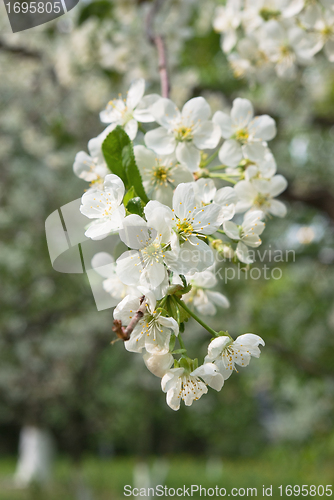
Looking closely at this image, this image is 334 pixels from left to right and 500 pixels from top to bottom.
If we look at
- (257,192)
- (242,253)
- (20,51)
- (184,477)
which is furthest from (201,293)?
(184,477)

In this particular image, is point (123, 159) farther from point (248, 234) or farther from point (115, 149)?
point (248, 234)

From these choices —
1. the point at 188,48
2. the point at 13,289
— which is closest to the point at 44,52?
the point at 188,48

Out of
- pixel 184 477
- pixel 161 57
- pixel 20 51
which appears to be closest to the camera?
pixel 161 57

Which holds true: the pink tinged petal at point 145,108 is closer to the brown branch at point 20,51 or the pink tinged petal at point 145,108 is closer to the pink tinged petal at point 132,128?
the pink tinged petal at point 132,128

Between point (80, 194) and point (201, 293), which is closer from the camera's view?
point (201, 293)

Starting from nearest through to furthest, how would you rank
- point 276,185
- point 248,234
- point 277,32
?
point 248,234, point 276,185, point 277,32

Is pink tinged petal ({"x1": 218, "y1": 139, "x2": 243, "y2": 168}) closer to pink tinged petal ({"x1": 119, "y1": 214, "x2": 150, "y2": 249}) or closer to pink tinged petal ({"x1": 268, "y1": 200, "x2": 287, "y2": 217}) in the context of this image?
pink tinged petal ({"x1": 268, "y1": 200, "x2": 287, "y2": 217})

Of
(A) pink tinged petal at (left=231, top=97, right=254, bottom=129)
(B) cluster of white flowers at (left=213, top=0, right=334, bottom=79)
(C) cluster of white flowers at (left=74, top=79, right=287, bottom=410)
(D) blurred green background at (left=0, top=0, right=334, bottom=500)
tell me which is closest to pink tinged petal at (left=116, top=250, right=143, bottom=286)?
(C) cluster of white flowers at (left=74, top=79, right=287, bottom=410)

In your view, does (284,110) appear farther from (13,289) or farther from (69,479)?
(69,479)
